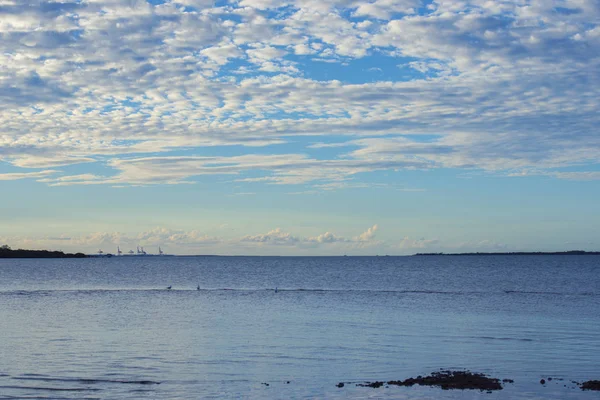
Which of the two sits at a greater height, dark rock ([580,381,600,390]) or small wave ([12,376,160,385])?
dark rock ([580,381,600,390])

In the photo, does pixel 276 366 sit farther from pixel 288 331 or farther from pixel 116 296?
pixel 116 296

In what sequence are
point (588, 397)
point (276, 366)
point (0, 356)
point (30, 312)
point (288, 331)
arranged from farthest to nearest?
point (30, 312)
point (288, 331)
point (0, 356)
point (276, 366)
point (588, 397)

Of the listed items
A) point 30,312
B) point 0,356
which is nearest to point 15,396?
point 0,356

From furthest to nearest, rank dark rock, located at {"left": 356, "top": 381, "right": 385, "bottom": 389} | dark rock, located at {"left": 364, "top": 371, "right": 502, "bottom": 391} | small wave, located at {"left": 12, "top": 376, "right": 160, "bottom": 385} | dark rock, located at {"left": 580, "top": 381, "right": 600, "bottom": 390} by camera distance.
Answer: small wave, located at {"left": 12, "top": 376, "right": 160, "bottom": 385} < dark rock, located at {"left": 356, "top": 381, "right": 385, "bottom": 389} < dark rock, located at {"left": 364, "top": 371, "right": 502, "bottom": 391} < dark rock, located at {"left": 580, "top": 381, "right": 600, "bottom": 390}

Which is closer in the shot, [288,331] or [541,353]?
[541,353]

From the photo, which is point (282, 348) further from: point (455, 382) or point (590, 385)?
point (590, 385)

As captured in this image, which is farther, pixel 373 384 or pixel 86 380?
pixel 86 380

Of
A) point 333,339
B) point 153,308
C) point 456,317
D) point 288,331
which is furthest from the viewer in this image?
point 153,308

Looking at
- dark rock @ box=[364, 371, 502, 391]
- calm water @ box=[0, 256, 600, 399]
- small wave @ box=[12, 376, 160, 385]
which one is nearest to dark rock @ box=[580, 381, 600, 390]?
calm water @ box=[0, 256, 600, 399]

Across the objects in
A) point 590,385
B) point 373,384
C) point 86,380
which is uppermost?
point 590,385

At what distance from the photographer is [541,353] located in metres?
30.8

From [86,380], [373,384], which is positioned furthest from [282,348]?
[86,380]

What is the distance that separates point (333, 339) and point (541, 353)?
10.4 metres

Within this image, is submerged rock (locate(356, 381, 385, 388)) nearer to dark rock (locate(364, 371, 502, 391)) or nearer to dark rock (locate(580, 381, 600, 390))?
dark rock (locate(364, 371, 502, 391))
